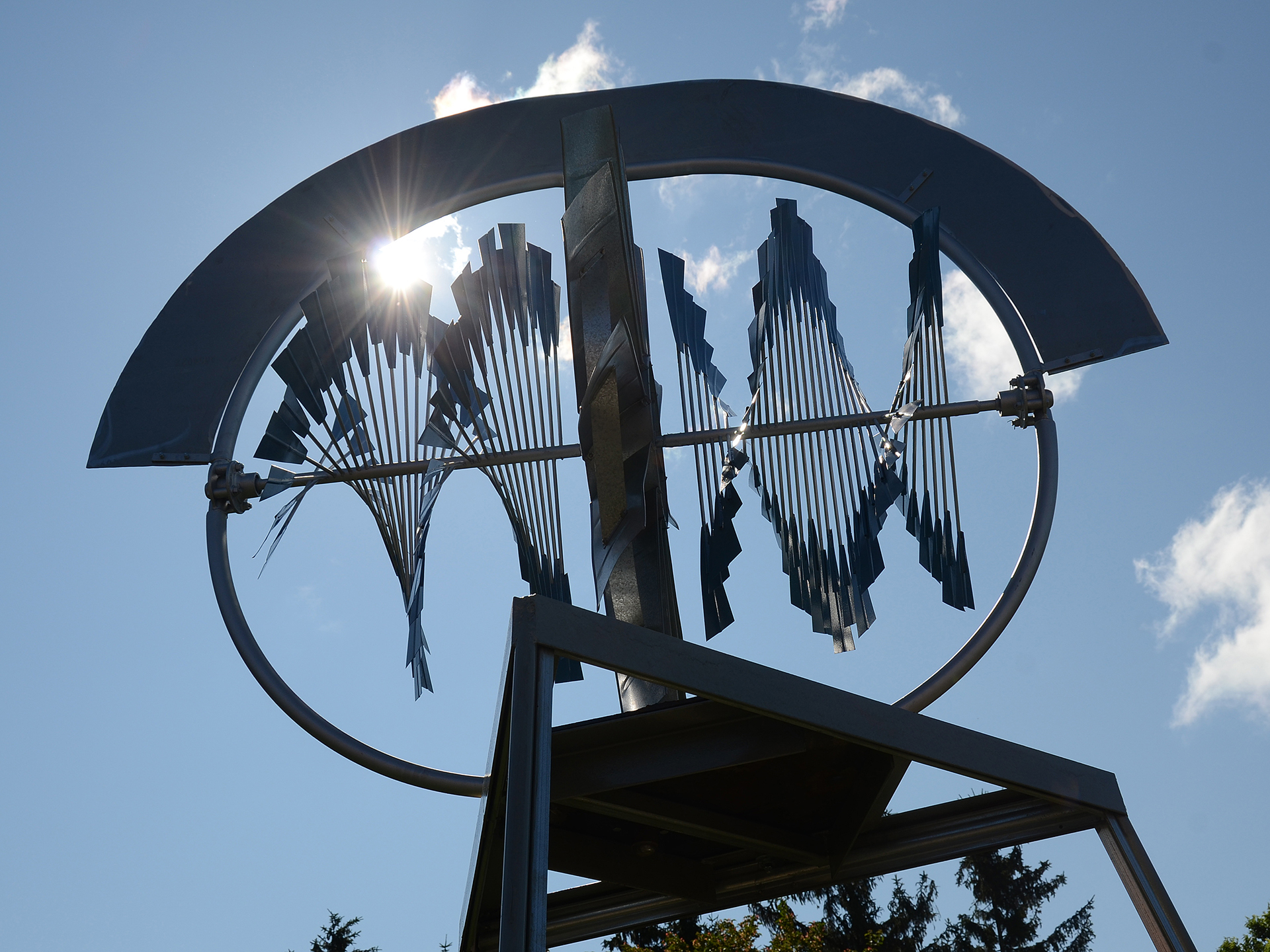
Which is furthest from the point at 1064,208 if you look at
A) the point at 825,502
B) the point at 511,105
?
the point at 511,105

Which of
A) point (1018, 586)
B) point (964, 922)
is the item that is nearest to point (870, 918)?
point (964, 922)

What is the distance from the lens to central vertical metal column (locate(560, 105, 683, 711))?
572 centimetres

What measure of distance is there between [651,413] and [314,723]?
2354 millimetres

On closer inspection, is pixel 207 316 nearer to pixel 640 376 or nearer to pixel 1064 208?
pixel 640 376

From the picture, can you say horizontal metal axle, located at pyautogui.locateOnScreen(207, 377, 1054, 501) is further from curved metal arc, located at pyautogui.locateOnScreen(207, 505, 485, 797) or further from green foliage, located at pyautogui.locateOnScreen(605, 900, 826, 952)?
Result: green foliage, located at pyautogui.locateOnScreen(605, 900, 826, 952)

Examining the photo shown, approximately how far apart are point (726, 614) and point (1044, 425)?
2.03 metres

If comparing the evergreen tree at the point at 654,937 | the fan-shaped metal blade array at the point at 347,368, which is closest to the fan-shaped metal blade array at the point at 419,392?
the fan-shaped metal blade array at the point at 347,368

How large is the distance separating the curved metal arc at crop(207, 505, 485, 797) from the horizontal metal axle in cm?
98

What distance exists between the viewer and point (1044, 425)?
6.73 metres

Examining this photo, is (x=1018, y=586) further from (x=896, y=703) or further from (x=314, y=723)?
(x=314, y=723)

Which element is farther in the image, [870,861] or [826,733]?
[870,861]

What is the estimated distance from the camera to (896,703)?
6.02 m

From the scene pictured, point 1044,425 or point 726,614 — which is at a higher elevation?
point 1044,425

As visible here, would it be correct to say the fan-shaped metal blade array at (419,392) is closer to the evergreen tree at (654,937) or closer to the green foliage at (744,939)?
the green foliage at (744,939)
